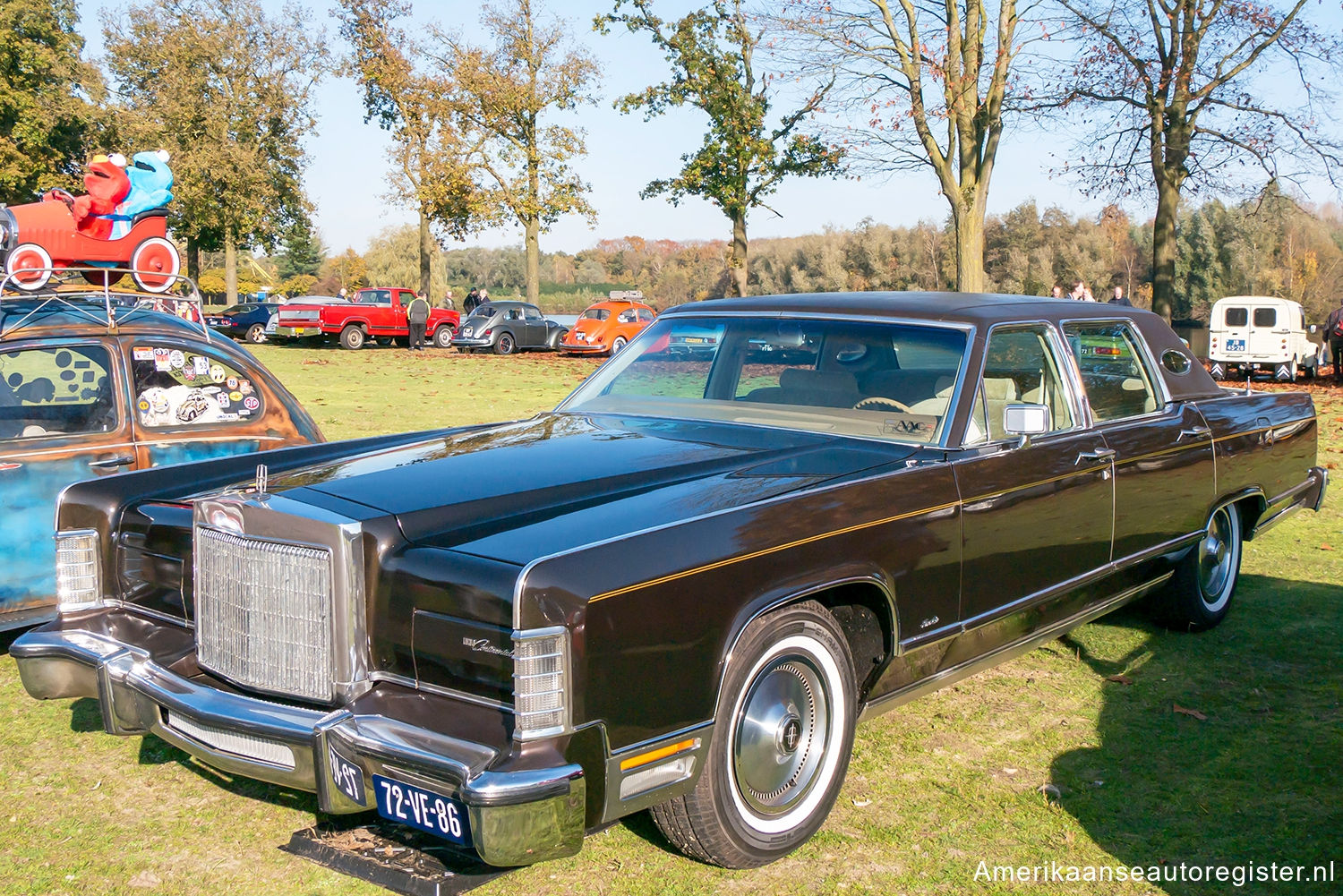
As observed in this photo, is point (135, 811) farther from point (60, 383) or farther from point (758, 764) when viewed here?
point (60, 383)

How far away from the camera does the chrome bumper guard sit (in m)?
2.58

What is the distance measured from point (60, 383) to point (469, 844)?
443 centimetres

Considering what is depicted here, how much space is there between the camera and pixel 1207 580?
5.71 meters

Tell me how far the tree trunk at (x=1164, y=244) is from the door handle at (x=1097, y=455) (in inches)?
891

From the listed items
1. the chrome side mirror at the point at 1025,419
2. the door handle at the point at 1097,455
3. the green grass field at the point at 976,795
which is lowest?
the green grass field at the point at 976,795

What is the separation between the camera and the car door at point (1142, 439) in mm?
4828

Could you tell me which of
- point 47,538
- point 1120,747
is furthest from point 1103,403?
point 47,538

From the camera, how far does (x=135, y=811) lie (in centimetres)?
371

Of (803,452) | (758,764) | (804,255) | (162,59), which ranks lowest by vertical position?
(758,764)

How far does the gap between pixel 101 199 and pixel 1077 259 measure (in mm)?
47698

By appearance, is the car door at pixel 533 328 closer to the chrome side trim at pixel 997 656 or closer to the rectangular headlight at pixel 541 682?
the chrome side trim at pixel 997 656

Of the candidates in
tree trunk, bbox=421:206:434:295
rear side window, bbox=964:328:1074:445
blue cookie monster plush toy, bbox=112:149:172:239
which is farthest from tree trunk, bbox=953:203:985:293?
tree trunk, bbox=421:206:434:295

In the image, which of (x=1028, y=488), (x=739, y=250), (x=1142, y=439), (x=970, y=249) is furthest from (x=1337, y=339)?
(x=1028, y=488)

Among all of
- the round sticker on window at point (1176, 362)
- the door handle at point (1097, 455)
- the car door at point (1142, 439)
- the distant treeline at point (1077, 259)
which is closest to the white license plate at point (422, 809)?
the door handle at point (1097, 455)
